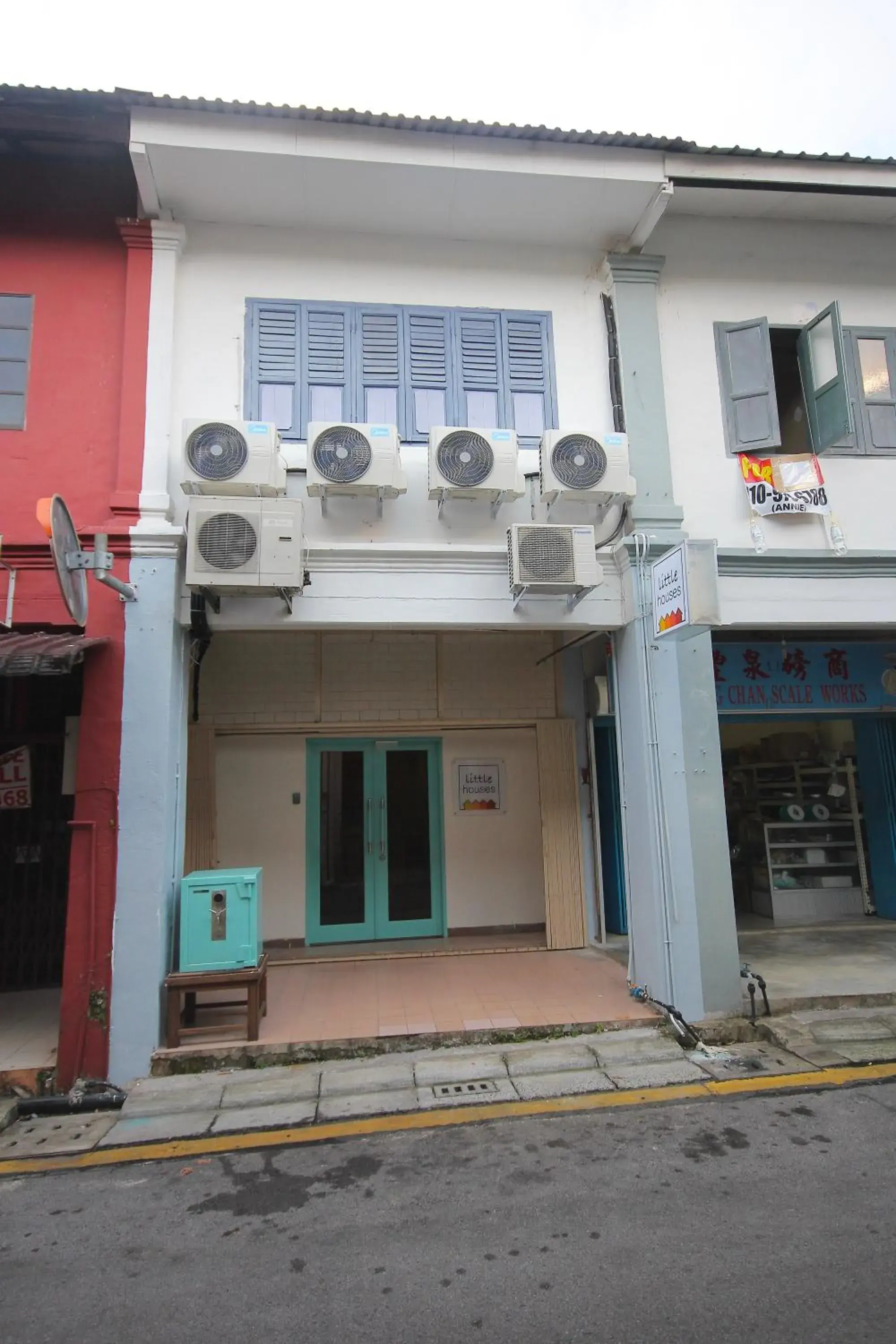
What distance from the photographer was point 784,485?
261 inches

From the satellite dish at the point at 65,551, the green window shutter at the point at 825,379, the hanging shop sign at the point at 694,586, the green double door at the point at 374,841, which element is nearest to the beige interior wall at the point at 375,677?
the green double door at the point at 374,841

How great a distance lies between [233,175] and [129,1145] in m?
7.25

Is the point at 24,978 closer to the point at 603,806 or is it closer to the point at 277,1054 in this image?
the point at 277,1054

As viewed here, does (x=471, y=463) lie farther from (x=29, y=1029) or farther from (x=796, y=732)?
(x=796, y=732)

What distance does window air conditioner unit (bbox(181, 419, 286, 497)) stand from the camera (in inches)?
225

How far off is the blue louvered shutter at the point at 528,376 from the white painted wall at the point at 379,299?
0.11 metres

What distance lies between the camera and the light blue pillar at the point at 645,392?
6.37 meters

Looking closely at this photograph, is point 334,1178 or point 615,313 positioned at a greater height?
point 615,313

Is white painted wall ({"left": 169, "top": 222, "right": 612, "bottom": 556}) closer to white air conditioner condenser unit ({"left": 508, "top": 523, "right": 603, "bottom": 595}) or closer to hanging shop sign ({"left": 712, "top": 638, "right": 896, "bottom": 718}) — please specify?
white air conditioner condenser unit ({"left": 508, "top": 523, "right": 603, "bottom": 595})

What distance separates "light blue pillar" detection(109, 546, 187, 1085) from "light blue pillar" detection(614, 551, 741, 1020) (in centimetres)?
377

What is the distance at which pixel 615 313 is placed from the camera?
264 inches

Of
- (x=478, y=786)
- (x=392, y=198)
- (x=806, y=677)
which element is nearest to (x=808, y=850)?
(x=806, y=677)

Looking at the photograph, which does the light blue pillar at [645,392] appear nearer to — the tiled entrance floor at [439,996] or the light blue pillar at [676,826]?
the light blue pillar at [676,826]

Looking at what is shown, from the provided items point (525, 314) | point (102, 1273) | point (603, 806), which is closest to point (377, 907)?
point (603, 806)
